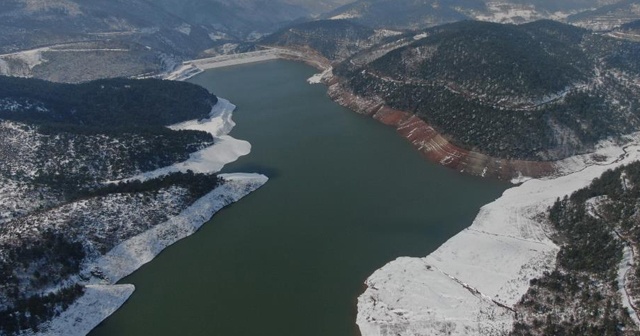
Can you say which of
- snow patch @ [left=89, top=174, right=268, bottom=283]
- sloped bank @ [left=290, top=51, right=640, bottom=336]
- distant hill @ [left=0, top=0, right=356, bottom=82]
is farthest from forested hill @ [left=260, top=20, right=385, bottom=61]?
sloped bank @ [left=290, top=51, right=640, bottom=336]

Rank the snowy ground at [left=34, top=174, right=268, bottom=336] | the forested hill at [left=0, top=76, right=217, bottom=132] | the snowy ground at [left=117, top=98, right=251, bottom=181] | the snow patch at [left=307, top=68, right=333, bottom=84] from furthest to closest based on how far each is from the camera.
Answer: the snow patch at [left=307, top=68, right=333, bottom=84], the forested hill at [left=0, top=76, right=217, bottom=132], the snowy ground at [left=117, top=98, right=251, bottom=181], the snowy ground at [left=34, top=174, right=268, bottom=336]

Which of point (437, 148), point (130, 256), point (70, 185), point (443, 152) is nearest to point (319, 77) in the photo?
point (437, 148)

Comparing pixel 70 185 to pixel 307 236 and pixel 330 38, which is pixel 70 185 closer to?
pixel 307 236

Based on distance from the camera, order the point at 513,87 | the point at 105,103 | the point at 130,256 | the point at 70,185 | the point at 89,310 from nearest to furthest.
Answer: the point at 89,310
the point at 130,256
the point at 70,185
the point at 513,87
the point at 105,103

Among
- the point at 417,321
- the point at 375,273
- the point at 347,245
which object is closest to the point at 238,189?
the point at 347,245

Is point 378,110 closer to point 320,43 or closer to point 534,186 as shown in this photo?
point 534,186

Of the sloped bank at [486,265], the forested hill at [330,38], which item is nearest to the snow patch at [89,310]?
the sloped bank at [486,265]

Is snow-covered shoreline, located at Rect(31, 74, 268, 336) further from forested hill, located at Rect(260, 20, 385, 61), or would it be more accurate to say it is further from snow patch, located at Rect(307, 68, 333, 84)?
forested hill, located at Rect(260, 20, 385, 61)
